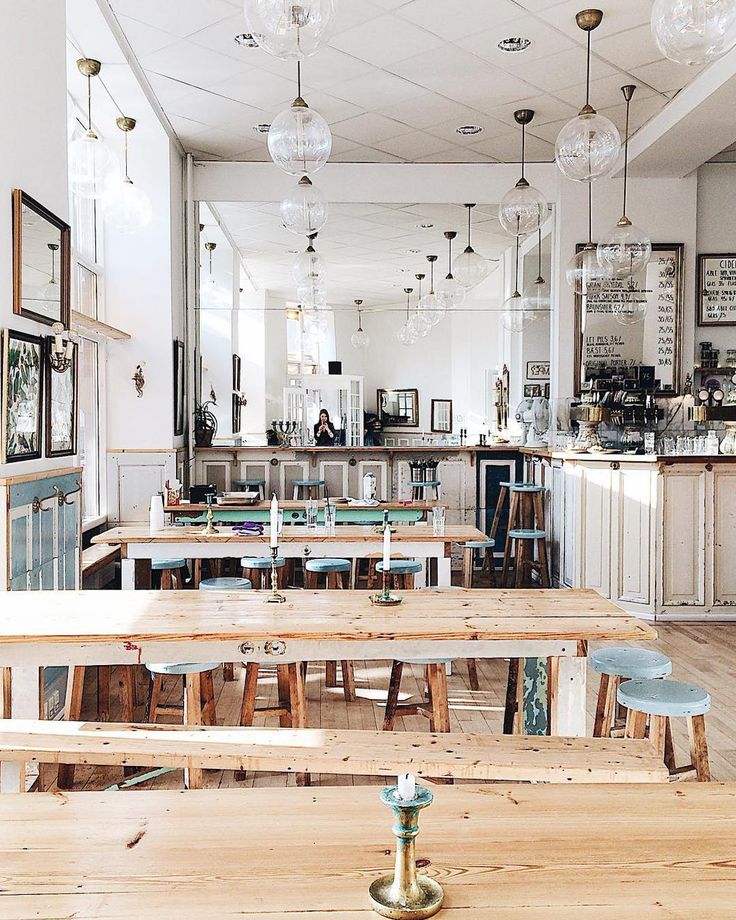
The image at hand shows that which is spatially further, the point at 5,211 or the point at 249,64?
the point at 249,64

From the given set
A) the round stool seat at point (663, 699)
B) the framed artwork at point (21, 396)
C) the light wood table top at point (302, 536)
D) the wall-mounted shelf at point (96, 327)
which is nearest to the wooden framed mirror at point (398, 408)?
the wall-mounted shelf at point (96, 327)

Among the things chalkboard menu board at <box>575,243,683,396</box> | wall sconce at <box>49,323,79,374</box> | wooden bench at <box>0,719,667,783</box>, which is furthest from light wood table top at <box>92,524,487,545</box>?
chalkboard menu board at <box>575,243,683,396</box>

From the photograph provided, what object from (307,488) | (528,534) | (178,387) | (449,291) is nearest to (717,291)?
(449,291)

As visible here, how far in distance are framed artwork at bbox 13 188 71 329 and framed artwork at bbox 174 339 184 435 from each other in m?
3.32

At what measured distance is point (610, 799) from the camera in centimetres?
171

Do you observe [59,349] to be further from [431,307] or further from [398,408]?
[398,408]

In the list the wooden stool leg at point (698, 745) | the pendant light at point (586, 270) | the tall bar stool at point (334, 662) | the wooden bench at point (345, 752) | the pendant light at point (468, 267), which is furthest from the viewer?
the pendant light at point (468, 267)

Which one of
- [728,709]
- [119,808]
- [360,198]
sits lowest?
[728,709]

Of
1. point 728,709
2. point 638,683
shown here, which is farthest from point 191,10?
point 728,709

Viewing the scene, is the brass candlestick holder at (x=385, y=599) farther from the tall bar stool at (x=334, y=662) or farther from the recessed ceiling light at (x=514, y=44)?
the recessed ceiling light at (x=514, y=44)

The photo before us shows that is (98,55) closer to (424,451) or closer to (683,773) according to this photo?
(424,451)

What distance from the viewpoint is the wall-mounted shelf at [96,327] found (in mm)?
5837

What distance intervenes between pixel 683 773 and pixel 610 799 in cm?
183

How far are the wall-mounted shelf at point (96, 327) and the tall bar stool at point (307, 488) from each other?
2.20 meters
